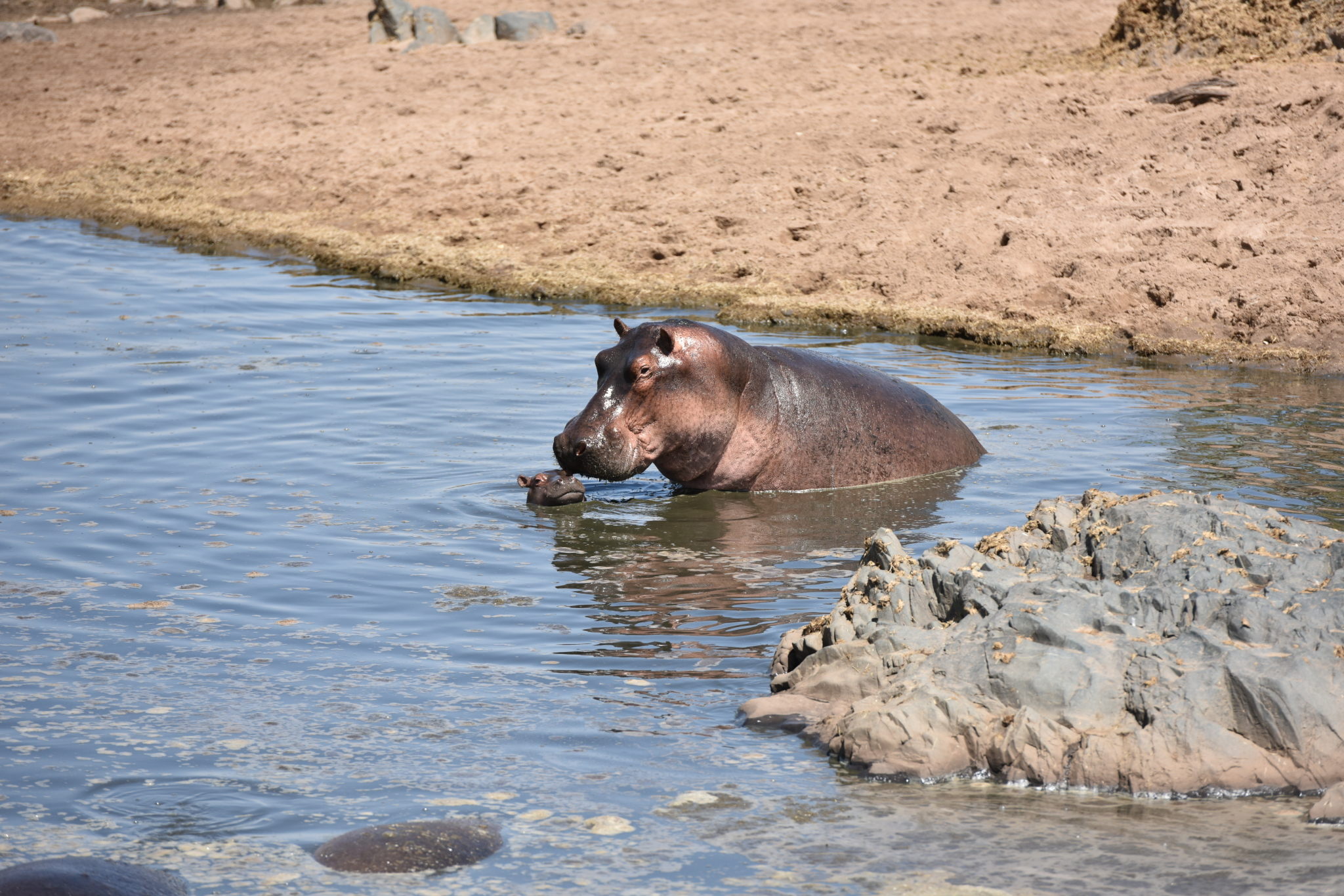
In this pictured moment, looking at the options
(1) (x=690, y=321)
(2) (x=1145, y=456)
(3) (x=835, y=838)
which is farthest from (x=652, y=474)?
(3) (x=835, y=838)

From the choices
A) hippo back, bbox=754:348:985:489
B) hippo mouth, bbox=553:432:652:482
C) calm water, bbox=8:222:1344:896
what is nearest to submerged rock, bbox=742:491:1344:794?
calm water, bbox=8:222:1344:896

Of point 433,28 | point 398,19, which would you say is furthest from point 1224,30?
point 398,19

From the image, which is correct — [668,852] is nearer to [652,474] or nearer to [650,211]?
[652,474]

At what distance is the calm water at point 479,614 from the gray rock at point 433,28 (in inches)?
479

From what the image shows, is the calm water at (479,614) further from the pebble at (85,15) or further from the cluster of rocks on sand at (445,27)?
the pebble at (85,15)

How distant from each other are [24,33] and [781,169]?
17.3 metres

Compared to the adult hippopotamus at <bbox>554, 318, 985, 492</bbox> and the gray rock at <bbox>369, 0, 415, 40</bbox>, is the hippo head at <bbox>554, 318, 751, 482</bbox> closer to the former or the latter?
the adult hippopotamus at <bbox>554, 318, 985, 492</bbox>

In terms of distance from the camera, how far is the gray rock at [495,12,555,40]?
23219mm

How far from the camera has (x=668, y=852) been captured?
393 cm

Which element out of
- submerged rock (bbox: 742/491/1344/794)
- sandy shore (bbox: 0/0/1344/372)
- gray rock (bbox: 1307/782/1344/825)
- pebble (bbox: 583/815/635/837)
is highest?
sandy shore (bbox: 0/0/1344/372)

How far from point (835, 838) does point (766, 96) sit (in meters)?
15.9

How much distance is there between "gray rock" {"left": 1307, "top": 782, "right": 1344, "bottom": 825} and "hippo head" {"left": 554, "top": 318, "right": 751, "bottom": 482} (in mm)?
A: 4142

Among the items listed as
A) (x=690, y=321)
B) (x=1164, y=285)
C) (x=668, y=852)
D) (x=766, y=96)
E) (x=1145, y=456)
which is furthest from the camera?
(x=766, y=96)

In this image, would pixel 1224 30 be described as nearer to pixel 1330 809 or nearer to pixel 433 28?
pixel 433 28
